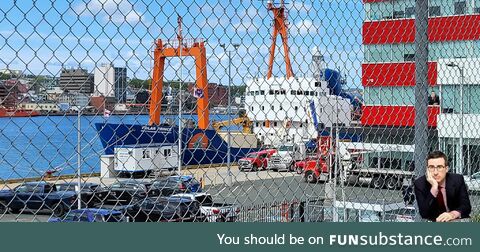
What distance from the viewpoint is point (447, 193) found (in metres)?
3.29

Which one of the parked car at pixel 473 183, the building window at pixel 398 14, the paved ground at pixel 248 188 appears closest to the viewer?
the paved ground at pixel 248 188

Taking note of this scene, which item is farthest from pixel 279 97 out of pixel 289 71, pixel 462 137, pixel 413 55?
pixel 462 137

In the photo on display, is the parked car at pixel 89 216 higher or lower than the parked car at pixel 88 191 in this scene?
lower

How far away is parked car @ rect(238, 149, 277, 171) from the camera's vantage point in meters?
3.69

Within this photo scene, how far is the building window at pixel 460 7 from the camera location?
542 cm

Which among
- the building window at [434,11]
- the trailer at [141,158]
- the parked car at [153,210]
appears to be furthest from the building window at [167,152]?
the building window at [434,11]

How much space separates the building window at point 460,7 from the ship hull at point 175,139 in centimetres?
238

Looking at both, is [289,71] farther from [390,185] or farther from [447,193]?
[390,185]

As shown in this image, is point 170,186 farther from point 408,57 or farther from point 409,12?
point 409,12

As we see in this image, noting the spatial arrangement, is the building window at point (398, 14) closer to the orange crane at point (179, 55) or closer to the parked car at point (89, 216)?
the orange crane at point (179, 55)

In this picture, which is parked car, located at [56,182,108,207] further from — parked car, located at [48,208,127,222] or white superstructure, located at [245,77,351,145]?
white superstructure, located at [245,77,351,145]

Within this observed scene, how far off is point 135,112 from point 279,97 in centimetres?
95

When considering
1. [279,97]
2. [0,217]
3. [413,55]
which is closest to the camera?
[0,217]

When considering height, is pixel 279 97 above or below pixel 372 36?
below
